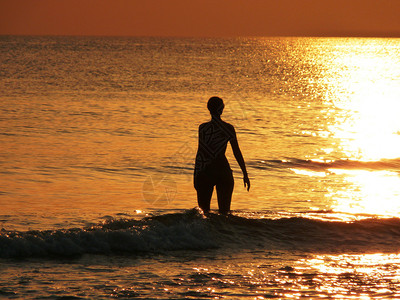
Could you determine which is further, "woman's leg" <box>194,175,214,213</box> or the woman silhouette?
"woman's leg" <box>194,175,214,213</box>

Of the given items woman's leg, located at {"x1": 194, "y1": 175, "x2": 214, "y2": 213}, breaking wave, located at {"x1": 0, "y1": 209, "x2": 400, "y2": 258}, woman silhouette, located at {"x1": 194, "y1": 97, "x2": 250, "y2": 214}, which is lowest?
breaking wave, located at {"x1": 0, "y1": 209, "x2": 400, "y2": 258}

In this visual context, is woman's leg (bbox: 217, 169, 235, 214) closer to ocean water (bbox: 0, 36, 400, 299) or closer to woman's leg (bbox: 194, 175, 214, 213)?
woman's leg (bbox: 194, 175, 214, 213)

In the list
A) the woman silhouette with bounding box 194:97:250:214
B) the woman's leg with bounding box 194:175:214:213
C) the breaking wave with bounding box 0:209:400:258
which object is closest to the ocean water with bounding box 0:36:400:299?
the breaking wave with bounding box 0:209:400:258

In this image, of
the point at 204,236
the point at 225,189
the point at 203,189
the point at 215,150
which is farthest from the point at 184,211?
the point at 215,150

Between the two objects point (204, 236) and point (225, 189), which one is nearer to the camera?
point (225, 189)

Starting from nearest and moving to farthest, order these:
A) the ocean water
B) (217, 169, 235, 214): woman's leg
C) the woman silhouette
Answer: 1. the ocean water
2. the woman silhouette
3. (217, 169, 235, 214): woman's leg

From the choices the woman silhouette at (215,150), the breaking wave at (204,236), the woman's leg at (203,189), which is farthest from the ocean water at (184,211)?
the woman silhouette at (215,150)

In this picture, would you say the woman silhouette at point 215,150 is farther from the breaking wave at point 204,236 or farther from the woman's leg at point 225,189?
the breaking wave at point 204,236

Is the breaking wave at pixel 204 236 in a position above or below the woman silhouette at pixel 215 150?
below

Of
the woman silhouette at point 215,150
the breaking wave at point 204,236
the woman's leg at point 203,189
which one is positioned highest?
the woman silhouette at point 215,150


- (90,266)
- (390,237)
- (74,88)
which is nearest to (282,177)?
(390,237)

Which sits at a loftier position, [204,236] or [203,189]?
[203,189]

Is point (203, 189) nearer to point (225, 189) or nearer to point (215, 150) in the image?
A: point (225, 189)

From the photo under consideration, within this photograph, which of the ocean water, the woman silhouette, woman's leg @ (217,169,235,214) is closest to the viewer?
the ocean water
